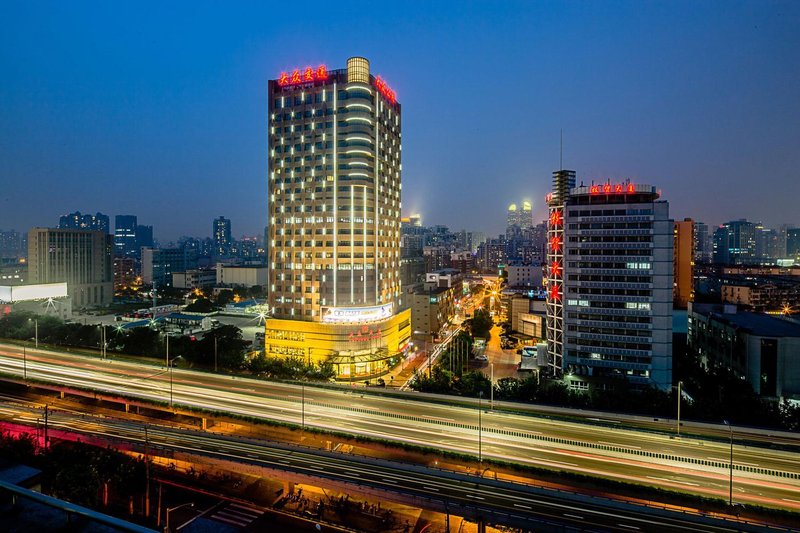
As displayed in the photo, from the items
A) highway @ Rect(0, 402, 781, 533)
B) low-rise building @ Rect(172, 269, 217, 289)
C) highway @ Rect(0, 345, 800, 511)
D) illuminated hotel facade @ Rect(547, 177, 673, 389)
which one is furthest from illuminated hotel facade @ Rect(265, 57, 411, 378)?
low-rise building @ Rect(172, 269, 217, 289)

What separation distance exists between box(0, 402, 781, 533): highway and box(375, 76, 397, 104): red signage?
5073 centimetres

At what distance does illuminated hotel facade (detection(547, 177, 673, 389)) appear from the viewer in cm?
4672

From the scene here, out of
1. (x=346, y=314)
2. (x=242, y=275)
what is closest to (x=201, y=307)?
(x=346, y=314)

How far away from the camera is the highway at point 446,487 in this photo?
20.4m

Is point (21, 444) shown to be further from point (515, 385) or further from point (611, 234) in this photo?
point (611, 234)

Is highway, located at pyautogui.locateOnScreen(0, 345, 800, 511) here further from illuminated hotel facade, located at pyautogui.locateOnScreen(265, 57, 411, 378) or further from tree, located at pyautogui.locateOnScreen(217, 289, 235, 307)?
tree, located at pyautogui.locateOnScreen(217, 289, 235, 307)

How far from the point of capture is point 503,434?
100 feet

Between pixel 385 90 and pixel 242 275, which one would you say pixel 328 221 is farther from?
pixel 242 275

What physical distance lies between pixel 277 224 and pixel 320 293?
39.7ft

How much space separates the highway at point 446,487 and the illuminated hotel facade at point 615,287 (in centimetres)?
2758

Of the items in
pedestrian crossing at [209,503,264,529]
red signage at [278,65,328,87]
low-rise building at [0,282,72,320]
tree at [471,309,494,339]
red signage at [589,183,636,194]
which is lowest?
pedestrian crossing at [209,503,264,529]

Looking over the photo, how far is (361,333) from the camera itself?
57469 mm

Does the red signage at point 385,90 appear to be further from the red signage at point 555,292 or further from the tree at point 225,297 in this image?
the tree at point 225,297

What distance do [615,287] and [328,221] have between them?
36294 mm
